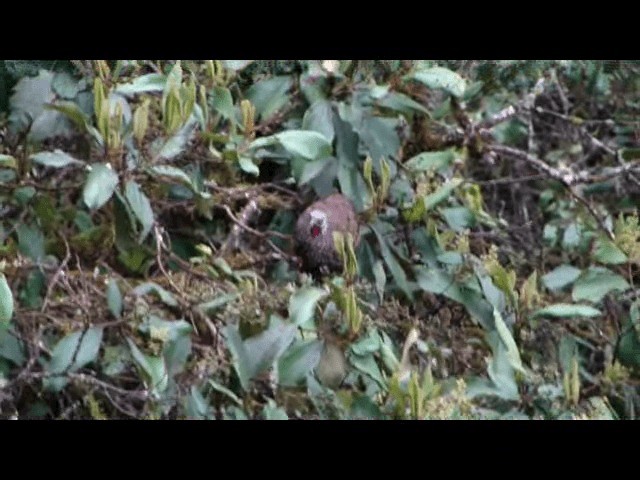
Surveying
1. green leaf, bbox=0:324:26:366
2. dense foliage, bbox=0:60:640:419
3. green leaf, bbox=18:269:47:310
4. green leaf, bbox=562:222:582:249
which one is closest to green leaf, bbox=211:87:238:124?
dense foliage, bbox=0:60:640:419

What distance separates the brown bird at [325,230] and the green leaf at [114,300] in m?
0.46

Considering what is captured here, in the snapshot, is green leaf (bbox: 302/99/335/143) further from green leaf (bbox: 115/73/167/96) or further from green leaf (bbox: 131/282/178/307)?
green leaf (bbox: 131/282/178/307)

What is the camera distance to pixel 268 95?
88.9 inches

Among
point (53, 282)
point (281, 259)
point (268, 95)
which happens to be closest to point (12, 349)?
point (53, 282)

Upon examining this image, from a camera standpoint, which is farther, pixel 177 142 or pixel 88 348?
pixel 177 142

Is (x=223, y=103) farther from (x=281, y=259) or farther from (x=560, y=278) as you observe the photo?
(x=560, y=278)

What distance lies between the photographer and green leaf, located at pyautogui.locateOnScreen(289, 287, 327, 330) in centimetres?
179

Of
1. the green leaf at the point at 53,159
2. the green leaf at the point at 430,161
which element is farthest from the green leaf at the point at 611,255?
the green leaf at the point at 53,159

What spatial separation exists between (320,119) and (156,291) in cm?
51

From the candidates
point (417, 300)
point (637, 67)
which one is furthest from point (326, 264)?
point (637, 67)

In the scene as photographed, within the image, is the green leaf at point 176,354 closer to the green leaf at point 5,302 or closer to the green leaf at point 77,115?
the green leaf at point 5,302

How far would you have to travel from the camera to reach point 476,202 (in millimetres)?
2414

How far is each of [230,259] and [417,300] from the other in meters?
0.40

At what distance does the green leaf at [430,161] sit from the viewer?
7.80ft
